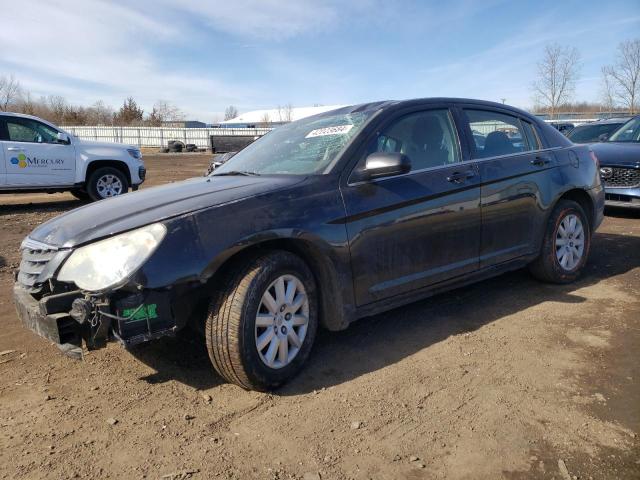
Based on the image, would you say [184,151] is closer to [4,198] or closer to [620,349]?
[4,198]

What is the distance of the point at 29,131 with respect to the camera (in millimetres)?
9664

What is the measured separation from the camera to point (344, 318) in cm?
324

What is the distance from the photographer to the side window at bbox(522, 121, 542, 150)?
467 cm

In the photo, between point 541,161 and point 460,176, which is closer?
point 460,176

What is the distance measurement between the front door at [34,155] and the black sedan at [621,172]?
31.0ft

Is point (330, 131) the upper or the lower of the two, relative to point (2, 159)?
lower

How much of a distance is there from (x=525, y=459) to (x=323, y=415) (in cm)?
100

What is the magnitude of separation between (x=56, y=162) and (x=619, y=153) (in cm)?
999

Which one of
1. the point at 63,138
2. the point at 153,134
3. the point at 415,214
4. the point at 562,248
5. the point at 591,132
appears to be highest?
the point at 153,134

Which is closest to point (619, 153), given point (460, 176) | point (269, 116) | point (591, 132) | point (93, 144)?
point (591, 132)

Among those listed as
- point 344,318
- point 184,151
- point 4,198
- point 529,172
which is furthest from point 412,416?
point 184,151

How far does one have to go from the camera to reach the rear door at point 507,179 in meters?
4.09

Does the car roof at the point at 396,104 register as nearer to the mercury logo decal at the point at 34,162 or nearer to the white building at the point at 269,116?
the mercury logo decal at the point at 34,162

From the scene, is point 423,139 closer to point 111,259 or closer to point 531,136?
point 531,136
